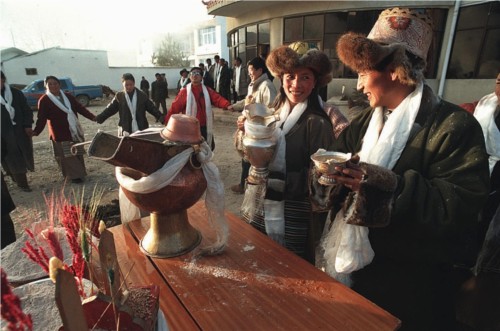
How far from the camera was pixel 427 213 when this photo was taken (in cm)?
110

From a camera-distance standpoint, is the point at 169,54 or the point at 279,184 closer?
the point at 279,184

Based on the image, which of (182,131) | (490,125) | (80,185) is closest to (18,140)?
(80,185)

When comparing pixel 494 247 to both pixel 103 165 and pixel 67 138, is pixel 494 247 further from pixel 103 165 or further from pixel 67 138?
pixel 103 165

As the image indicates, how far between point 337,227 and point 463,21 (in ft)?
30.9

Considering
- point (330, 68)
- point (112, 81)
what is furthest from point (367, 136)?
point (112, 81)

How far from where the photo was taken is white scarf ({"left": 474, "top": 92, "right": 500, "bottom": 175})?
7.00 feet

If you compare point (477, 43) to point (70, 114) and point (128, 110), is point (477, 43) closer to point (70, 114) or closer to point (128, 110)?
point (128, 110)

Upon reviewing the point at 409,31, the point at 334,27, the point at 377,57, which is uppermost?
the point at 334,27

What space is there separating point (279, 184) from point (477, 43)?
904cm

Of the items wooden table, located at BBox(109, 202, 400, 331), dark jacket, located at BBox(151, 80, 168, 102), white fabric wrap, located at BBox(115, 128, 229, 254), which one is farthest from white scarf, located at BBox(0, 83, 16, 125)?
dark jacket, located at BBox(151, 80, 168, 102)

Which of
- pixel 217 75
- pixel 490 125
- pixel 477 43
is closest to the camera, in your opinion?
pixel 490 125

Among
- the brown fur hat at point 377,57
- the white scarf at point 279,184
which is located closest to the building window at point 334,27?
the white scarf at point 279,184

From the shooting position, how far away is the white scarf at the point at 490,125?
2133 millimetres

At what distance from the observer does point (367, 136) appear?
146 centimetres
